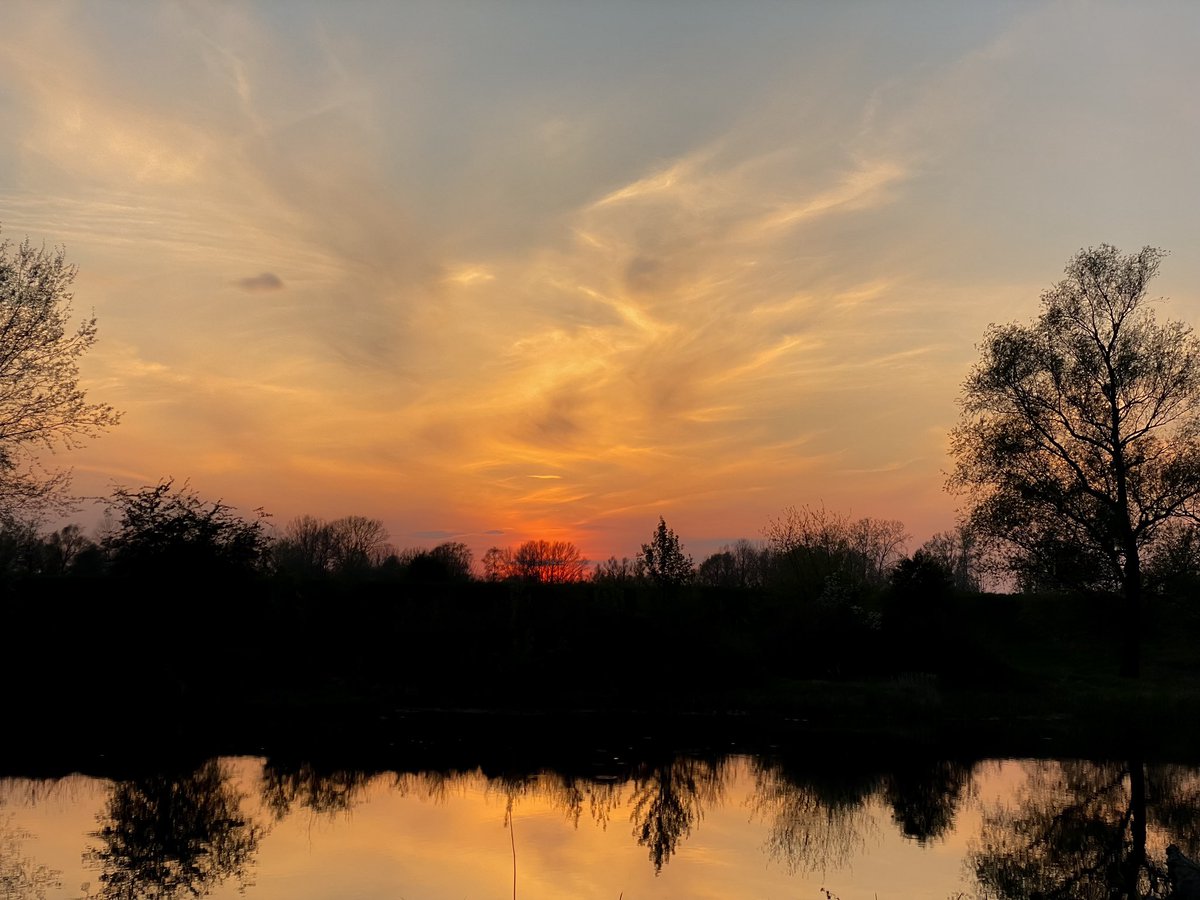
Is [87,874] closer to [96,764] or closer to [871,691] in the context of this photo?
[96,764]

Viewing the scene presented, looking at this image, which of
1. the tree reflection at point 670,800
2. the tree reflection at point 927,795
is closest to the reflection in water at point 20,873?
the tree reflection at point 670,800

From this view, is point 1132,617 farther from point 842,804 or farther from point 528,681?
point 842,804

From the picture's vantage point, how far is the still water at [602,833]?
39.8 ft

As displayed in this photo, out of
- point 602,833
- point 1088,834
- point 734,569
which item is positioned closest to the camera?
point 602,833

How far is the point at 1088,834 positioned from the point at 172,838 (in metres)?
14.5

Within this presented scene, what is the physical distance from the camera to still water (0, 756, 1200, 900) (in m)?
12.1

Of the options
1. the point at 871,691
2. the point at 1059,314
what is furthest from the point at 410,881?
the point at 1059,314

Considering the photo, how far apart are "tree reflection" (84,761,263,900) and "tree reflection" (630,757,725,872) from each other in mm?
5979

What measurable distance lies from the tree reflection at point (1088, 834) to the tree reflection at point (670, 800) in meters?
4.50

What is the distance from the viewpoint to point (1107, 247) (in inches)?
1405

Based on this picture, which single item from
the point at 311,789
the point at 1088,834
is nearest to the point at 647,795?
the point at 311,789

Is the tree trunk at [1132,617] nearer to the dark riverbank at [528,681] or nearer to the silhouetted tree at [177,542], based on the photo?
the dark riverbank at [528,681]

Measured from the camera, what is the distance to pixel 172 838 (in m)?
14.0

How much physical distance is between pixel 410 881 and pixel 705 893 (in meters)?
3.79
